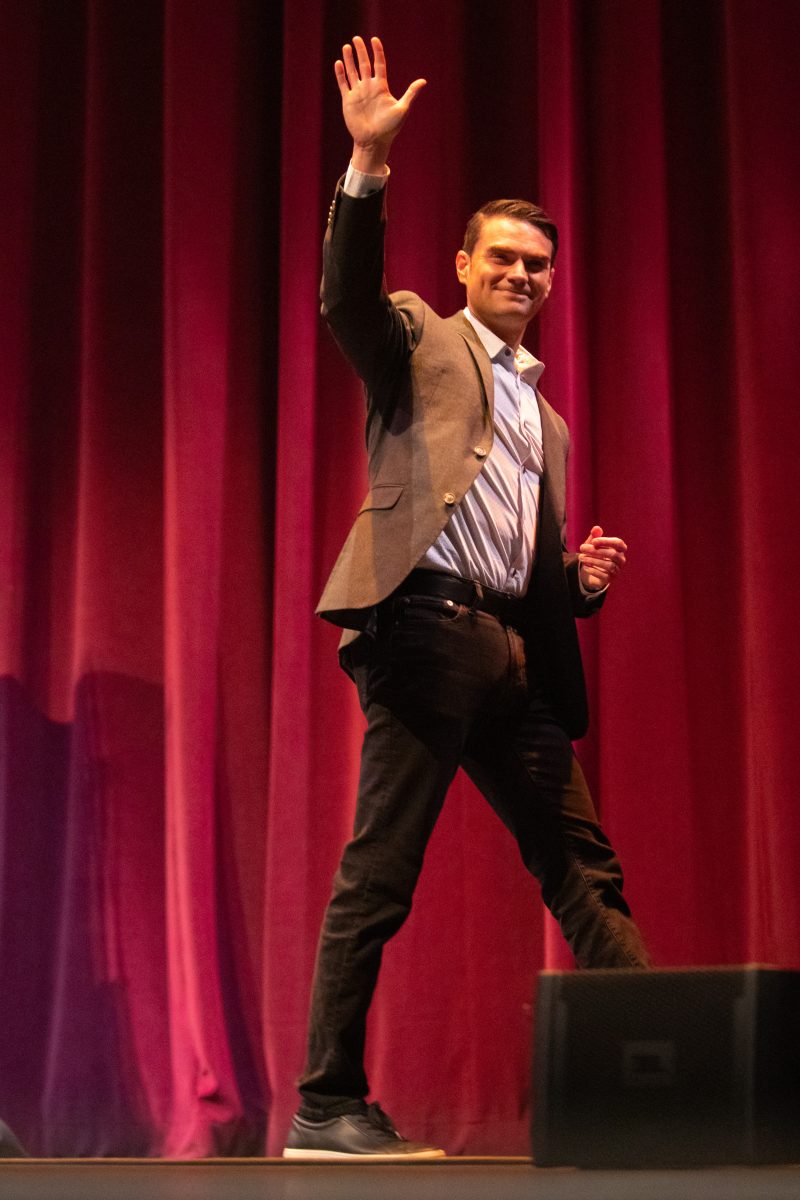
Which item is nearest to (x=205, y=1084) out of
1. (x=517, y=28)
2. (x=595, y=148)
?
(x=595, y=148)

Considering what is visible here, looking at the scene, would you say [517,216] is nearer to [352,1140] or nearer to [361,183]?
[361,183]

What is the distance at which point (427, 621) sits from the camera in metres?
1.84

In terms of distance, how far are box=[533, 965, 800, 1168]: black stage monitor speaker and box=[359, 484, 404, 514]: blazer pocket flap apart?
724mm

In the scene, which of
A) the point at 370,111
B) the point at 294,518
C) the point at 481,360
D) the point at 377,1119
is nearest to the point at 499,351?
the point at 481,360

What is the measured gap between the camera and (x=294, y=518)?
2895 millimetres

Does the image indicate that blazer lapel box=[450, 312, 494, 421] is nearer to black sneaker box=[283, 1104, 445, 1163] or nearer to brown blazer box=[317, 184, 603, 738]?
brown blazer box=[317, 184, 603, 738]

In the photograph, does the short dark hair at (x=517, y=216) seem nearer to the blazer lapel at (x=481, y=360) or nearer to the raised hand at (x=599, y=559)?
the blazer lapel at (x=481, y=360)

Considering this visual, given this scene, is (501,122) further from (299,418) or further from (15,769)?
(15,769)

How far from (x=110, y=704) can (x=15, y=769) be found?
0.82 feet

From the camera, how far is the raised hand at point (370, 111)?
170 centimetres

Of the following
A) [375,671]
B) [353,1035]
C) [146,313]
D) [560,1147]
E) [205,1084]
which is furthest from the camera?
[146,313]

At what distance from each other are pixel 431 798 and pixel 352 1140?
43 centimetres

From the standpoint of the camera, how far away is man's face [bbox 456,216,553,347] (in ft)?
6.74

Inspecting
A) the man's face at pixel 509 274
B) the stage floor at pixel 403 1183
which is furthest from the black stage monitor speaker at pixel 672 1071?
the man's face at pixel 509 274
